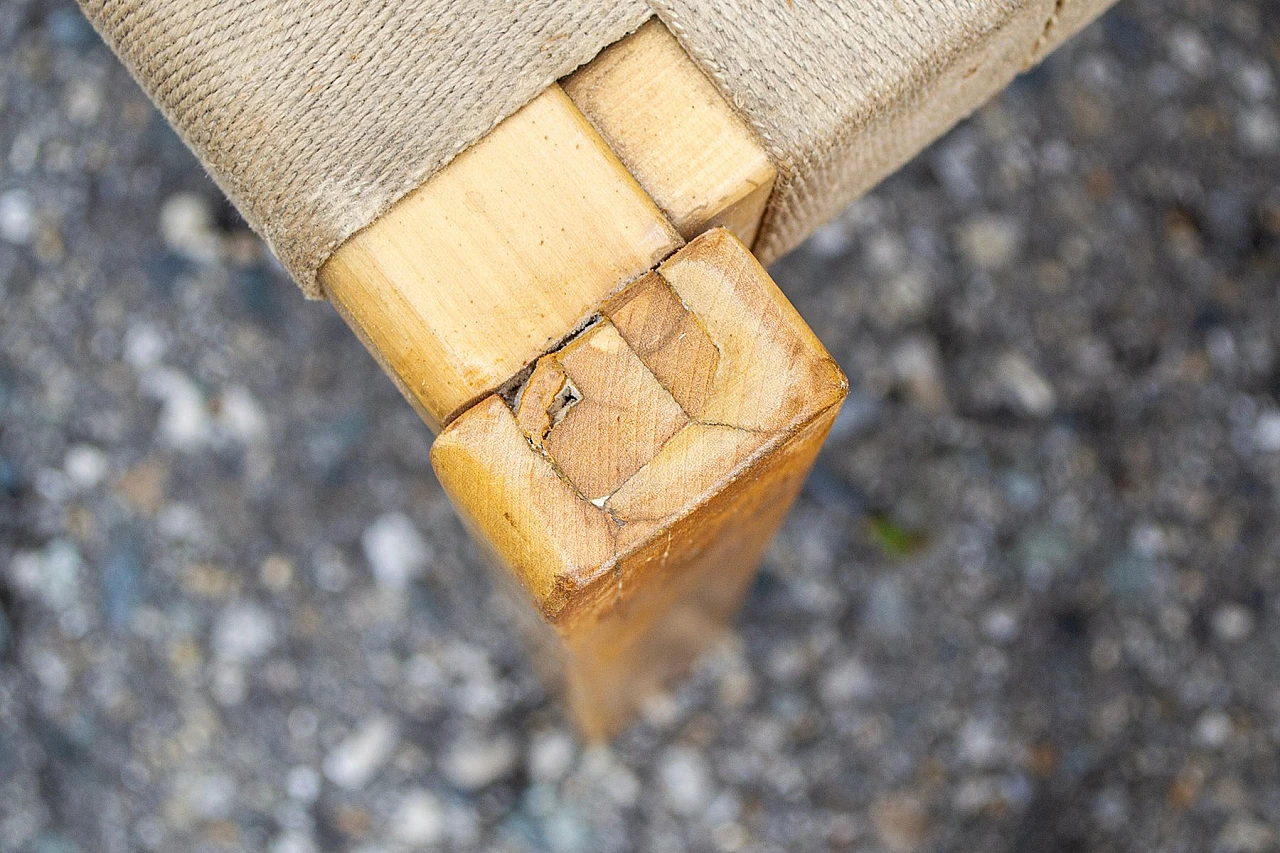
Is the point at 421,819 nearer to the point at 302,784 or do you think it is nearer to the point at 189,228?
the point at 302,784

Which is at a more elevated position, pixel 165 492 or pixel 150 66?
pixel 150 66

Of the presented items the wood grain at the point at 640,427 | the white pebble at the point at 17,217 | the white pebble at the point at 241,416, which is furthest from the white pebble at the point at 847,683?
the white pebble at the point at 17,217

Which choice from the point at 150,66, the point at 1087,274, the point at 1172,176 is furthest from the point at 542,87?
the point at 1172,176

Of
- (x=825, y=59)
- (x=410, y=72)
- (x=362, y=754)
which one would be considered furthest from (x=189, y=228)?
(x=825, y=59)

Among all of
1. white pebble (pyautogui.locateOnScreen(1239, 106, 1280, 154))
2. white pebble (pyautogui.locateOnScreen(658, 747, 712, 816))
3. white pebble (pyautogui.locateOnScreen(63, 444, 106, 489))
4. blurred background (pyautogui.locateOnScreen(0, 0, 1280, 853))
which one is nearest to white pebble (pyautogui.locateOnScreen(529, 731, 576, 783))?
blurred background (pyautogui.locateOnScreen(0, 0, 1280, 853))

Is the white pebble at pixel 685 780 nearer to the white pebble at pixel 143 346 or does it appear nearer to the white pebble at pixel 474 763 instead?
the white pebble at pixel 474 763

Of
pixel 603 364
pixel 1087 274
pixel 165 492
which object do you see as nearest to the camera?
pixel 603 364

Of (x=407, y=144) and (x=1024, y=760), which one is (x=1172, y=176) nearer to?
(x=1024, y=760)

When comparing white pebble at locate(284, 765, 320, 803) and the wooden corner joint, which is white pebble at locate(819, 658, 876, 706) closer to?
white pebble at locate(284, 765, 320, 803)
